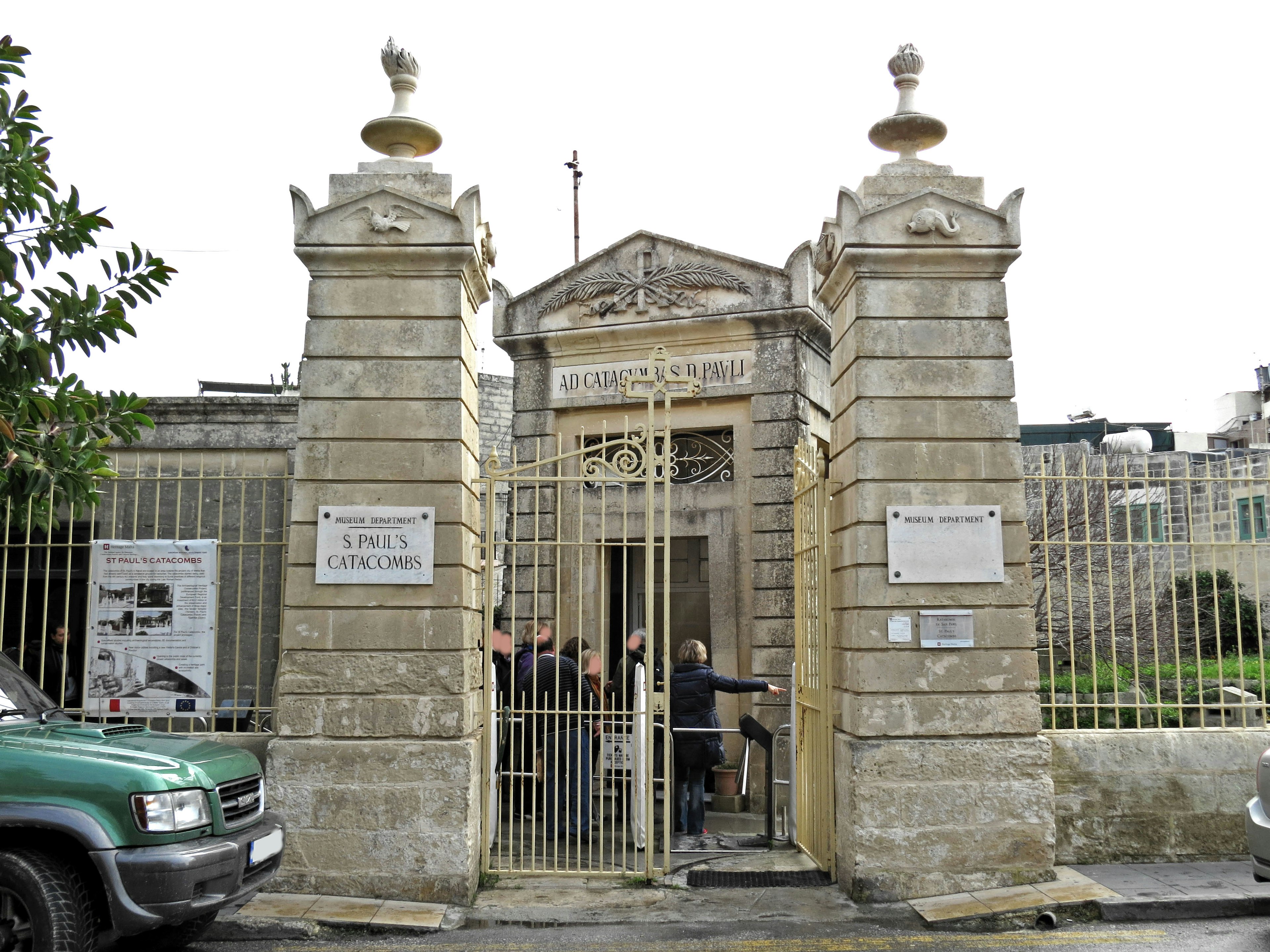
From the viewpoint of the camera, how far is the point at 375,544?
702 cm

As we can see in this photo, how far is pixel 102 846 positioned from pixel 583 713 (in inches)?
125

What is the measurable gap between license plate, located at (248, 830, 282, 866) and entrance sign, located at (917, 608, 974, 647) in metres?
4.08

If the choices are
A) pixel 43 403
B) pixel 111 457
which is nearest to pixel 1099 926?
pixel 43 403

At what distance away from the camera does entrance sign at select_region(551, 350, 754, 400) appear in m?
11.6

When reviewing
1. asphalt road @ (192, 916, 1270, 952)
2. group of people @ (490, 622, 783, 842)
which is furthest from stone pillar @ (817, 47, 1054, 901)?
group of people @ (490, 622, 783, 842)

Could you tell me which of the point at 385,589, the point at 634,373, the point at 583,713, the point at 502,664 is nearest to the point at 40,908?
the point at 385,589

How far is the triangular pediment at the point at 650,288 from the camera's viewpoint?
1153 centimetres

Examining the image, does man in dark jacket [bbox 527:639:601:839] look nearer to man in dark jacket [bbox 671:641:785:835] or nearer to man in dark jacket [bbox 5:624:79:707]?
man in dark jacket [bbox 671:641:785:835]

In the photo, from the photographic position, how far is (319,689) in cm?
694

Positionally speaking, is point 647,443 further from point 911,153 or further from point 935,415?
point 911,153

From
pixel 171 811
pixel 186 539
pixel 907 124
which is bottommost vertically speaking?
pixel 171 811

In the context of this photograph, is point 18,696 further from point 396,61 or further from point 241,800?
point 396,61

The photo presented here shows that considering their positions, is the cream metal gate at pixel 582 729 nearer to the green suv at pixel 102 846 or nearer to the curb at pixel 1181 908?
the green suv at pixel 102 846

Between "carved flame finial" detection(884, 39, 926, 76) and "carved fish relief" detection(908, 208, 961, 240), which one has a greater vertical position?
"carved flame finial" detection(884, 39, 926, 76)
